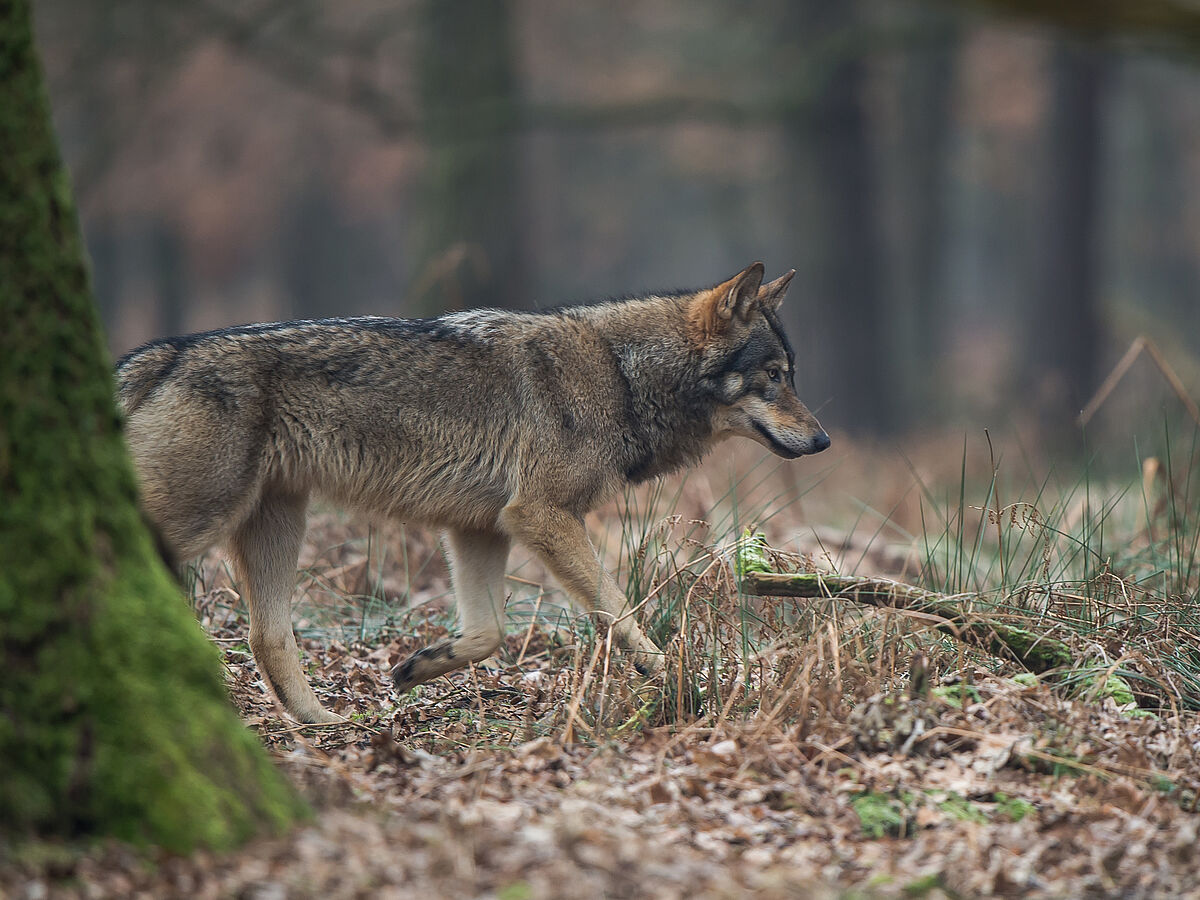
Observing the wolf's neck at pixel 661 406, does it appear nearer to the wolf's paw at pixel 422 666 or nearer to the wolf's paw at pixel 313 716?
the wolf's paw at pixel 422 666

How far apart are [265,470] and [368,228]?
4718 cm

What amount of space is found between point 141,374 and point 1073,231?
18473 mm

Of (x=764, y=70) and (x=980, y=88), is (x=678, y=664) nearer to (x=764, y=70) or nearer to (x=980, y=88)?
(x=764, y=70)

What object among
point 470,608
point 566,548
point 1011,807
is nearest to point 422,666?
point 470,608

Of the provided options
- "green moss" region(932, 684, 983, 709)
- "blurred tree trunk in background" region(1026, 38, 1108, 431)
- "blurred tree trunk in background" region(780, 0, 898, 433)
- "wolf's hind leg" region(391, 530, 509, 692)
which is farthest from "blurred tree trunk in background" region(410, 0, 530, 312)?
"blurred tree trunk in background" region(1026, 38, 1108, 431)

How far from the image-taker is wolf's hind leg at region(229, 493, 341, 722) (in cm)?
595

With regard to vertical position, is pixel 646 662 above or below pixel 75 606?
below

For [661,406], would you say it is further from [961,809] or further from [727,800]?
[961,809]

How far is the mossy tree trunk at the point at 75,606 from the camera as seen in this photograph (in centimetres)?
Result: 310

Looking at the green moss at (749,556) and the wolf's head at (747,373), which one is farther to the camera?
the wolf's head at (747,373)

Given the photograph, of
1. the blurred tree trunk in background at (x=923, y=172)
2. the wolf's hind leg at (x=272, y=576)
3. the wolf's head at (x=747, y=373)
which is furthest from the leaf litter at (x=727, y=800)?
the blurred tree trunk in background at (x=923, y=172)

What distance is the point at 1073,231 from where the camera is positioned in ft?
67.3

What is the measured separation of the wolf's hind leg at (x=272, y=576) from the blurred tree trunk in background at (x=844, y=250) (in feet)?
46.0

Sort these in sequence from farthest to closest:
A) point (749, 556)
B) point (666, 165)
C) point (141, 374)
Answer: point (666, 165)
point (141, 374)
point (749, 556)
